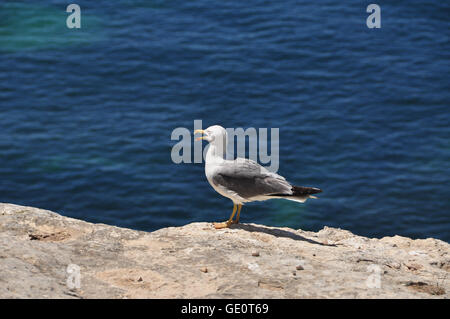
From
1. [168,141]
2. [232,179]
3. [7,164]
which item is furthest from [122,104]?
[232,179]

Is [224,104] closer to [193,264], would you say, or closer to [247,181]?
[247,181]

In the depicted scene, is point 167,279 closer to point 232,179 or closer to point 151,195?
point 232,179

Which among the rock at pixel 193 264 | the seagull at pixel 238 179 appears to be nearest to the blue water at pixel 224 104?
the seagull at pixel 238 179

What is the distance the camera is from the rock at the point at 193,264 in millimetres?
9297

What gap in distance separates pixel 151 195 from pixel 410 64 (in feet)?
35.2

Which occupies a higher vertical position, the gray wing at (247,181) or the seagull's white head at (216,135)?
the seagull's white head at (216,135)

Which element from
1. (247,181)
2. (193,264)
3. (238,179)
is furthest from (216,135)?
(193,264)

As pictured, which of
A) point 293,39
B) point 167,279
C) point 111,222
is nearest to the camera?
point 167,279

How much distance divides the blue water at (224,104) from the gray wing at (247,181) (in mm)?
7542

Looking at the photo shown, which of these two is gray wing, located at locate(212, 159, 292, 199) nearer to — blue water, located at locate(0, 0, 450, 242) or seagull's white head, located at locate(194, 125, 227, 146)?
seagull's white head, located at locate(194, 125, 227, 146)

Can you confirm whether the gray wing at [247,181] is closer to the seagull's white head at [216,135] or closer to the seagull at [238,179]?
the seagull at [238,179]

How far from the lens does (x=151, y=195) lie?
2088 centimetres

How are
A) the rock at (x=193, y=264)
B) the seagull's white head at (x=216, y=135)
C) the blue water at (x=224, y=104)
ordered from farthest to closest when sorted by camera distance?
the blue water at (x=224, y=104) → the seagull's white head at (x=216, y=135) → the rock at (x=193, y=264)

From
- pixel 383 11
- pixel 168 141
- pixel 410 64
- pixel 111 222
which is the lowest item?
pixel 111 222
